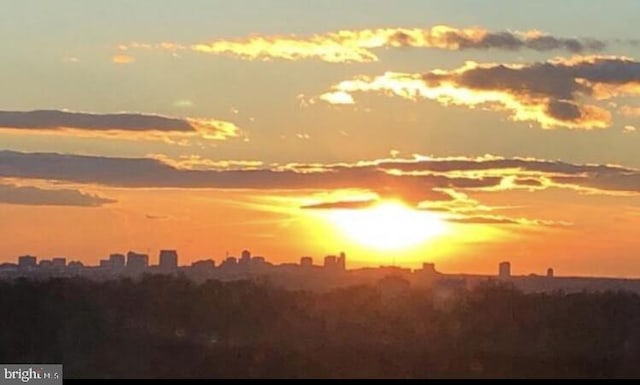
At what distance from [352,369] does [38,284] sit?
27.3 ft

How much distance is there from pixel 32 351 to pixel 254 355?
3833mm

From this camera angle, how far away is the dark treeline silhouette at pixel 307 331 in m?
26.2

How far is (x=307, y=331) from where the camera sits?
29.8m

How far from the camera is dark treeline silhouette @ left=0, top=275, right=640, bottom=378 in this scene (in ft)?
86.1

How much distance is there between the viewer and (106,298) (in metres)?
31.3

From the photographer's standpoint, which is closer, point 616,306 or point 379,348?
point 379,348

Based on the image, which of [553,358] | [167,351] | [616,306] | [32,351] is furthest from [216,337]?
[616,306]

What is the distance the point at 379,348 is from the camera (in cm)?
2795

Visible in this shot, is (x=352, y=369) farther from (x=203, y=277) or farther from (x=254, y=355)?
(x=203, y=277)
